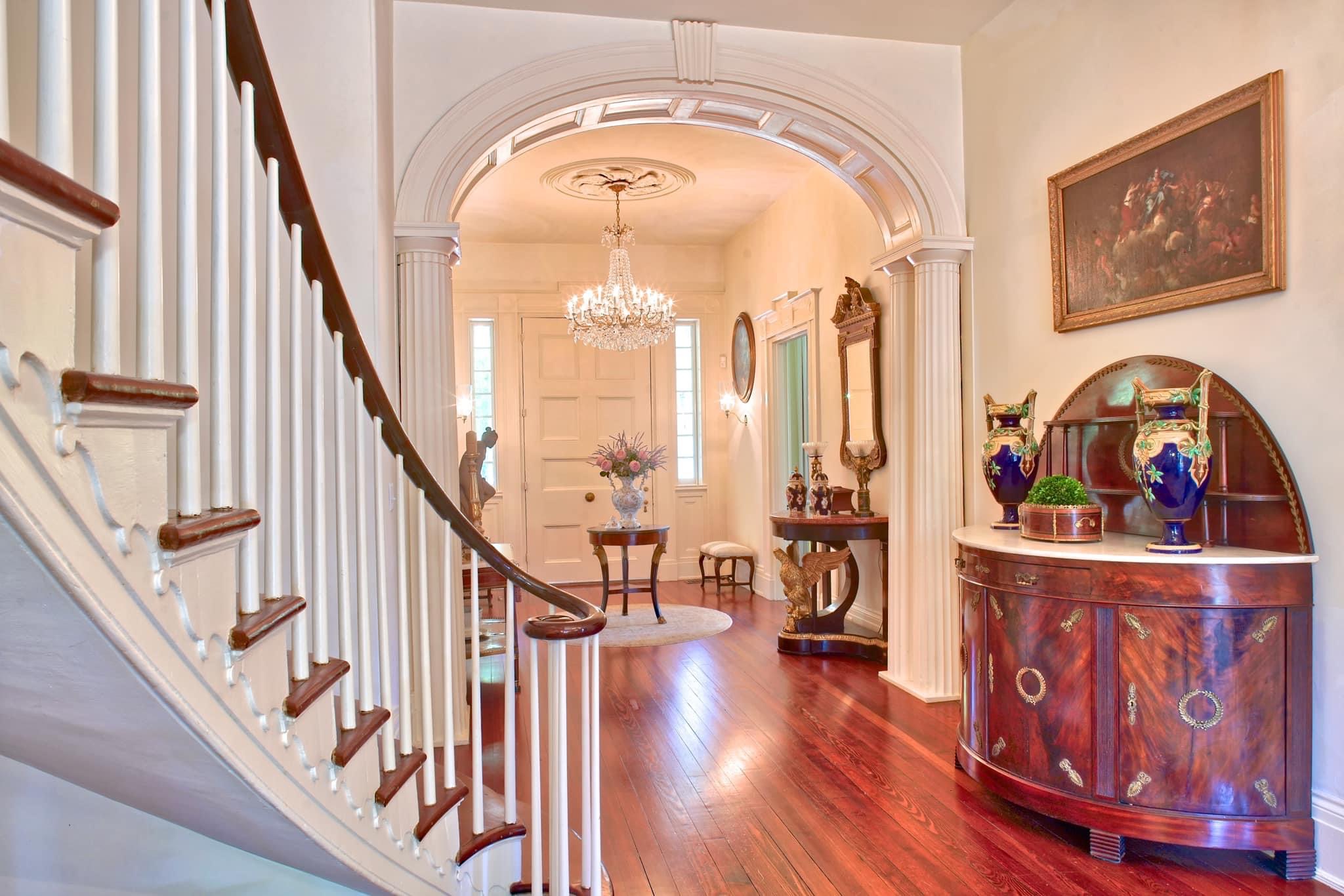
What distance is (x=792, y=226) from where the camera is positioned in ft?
22.2

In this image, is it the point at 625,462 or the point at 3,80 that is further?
the point at 625,462

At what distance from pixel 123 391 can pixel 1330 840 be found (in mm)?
3095

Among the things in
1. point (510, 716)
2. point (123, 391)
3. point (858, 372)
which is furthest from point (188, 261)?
point (858, 372)

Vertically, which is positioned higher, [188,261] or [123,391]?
[188,261]

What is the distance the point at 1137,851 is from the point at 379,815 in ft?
7.41

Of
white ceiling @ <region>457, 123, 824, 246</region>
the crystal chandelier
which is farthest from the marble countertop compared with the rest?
the crystal chandelier

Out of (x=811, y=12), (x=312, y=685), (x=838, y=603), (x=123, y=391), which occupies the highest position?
(x=811, y=12)

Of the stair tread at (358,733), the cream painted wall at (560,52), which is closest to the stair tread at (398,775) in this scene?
the stair tread at (358,733)

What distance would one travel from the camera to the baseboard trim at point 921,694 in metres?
4.25

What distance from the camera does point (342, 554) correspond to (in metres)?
1.80

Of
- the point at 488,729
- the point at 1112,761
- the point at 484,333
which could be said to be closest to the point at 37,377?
the point at 1112,761

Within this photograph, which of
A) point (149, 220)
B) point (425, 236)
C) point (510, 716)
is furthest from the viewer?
point (425, 236)

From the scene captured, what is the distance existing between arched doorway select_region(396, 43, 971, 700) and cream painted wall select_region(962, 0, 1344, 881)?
17cm

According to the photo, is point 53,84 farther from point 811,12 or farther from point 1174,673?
point 811,12
